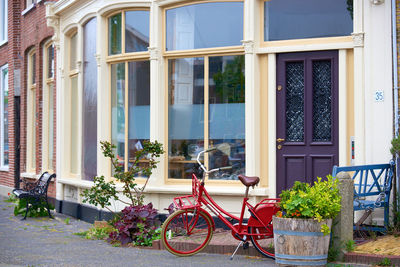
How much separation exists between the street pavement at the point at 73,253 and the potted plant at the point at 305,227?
1.50 feet

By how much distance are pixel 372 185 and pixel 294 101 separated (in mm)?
1767

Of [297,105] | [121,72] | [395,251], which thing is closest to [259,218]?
[395,251]

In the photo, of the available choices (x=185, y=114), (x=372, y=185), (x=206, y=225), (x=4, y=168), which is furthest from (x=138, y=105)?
(x=4, y=168)

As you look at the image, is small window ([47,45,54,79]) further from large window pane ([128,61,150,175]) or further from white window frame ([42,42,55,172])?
large window pane ([128,61,150,175])

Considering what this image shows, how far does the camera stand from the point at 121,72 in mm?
11133

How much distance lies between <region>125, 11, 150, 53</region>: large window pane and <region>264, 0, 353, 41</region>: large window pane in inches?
83.6

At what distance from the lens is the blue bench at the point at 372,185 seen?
26.6ft

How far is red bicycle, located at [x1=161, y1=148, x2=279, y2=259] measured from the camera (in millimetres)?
7770

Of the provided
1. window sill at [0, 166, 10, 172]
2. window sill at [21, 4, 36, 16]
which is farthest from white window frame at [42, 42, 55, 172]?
window sill at [0, 166, 10, 172]

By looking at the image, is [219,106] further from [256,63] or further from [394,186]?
[394,186]

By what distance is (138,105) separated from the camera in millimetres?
10812

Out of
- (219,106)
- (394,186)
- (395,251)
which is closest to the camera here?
(395,251)

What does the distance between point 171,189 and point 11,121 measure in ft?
30.6

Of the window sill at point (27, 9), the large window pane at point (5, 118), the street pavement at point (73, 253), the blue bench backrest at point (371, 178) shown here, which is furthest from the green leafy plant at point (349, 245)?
the large window pane at point (5, 118)
